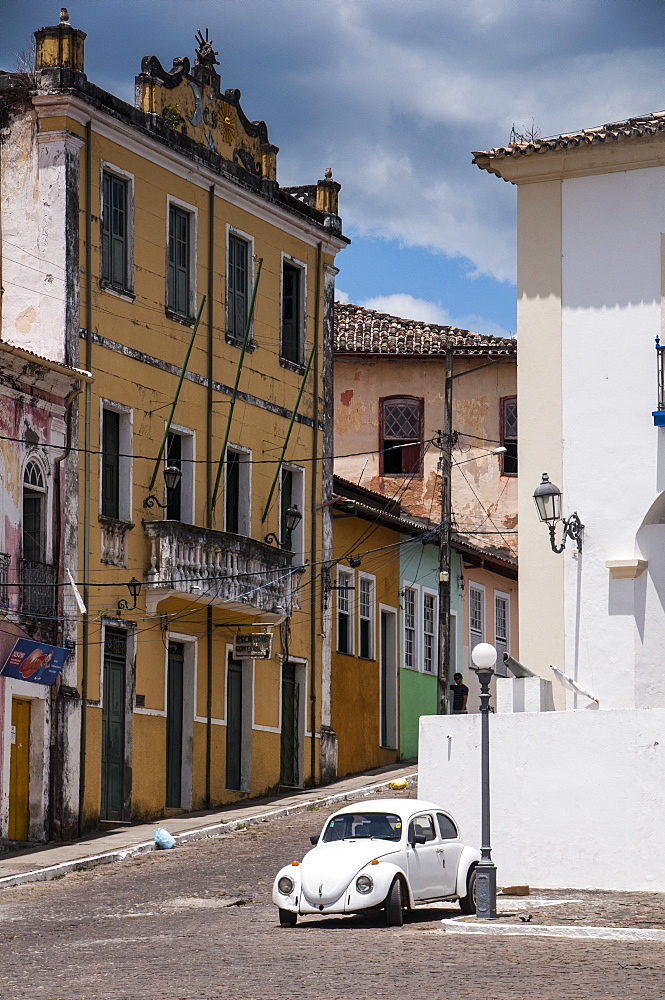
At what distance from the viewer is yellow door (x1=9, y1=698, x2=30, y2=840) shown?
2650 cm

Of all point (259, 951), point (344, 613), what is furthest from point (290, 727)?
point (259, 951)

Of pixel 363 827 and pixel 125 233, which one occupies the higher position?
pixel 125 233

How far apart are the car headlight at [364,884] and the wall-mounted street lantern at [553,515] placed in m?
5.59

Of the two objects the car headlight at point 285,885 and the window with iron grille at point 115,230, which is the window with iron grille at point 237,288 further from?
the car headlight at point 285,885

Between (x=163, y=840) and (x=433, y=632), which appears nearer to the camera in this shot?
(x=163, y=840)

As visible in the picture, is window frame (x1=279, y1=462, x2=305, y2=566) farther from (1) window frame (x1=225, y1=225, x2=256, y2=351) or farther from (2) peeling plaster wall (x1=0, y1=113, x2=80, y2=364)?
(2) peeling plaster wall (x1=0, y1=113, x2=80, y2=364)

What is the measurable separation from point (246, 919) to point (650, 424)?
25.0 feet

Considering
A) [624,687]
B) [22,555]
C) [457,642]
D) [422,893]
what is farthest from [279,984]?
[457,642]

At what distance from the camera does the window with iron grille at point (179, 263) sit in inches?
1227

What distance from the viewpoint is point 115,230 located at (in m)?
29.7

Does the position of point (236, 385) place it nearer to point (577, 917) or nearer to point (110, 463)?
point (110, 463)

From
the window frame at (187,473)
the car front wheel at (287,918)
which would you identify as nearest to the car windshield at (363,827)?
the car front wheel at (287,918)

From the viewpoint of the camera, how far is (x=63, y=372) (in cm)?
2712

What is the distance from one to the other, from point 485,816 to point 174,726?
487 inches
